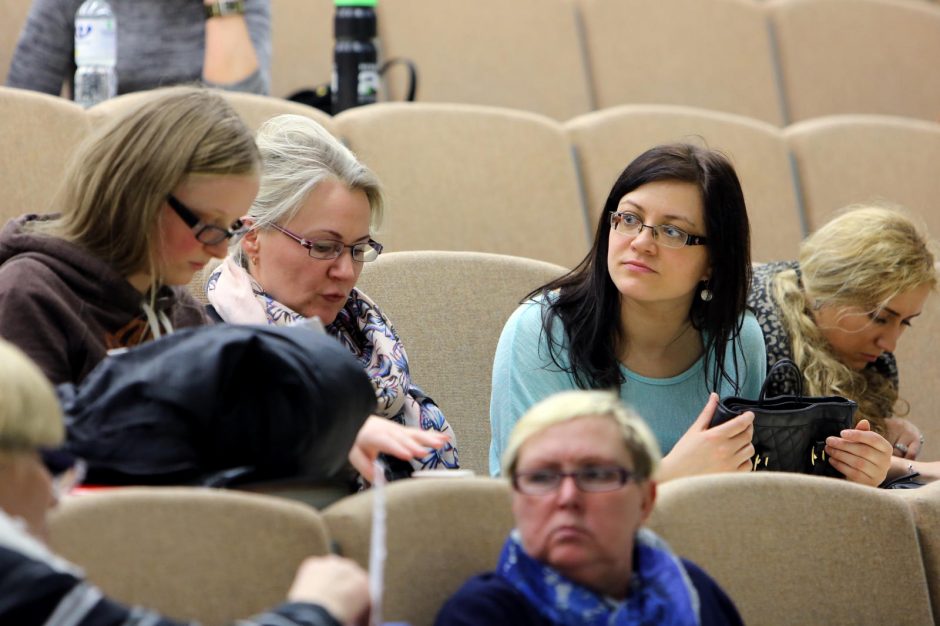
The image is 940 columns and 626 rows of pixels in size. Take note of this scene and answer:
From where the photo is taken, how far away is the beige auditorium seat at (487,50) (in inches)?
134

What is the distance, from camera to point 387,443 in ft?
5.33

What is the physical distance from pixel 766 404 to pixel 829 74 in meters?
2.11

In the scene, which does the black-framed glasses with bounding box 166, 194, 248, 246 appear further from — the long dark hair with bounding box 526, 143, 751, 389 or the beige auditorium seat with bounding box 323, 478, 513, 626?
the long dark hair with bounding box 526, 143, 751, 389

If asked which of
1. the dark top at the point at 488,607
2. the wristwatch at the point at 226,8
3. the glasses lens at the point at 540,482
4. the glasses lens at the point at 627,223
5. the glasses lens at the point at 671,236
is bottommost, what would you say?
the dark top at the point at 488,607

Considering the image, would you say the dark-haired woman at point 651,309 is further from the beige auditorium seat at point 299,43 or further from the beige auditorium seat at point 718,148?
the beige auditorium seat at point 299,43

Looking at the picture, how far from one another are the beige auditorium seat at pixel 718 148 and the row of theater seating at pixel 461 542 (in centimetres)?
128

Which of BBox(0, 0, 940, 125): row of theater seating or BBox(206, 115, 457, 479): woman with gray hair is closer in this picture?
BBox(206, 115, 457, 479): woman with gray hair

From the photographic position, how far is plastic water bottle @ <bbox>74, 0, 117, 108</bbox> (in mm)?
2824

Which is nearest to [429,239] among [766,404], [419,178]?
[419,178]

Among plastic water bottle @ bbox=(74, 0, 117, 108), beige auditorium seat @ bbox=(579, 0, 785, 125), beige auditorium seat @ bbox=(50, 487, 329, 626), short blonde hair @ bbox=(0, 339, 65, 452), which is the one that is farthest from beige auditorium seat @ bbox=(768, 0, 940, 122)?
short blonde hair @ bbox=(0, 339, 65, 452)

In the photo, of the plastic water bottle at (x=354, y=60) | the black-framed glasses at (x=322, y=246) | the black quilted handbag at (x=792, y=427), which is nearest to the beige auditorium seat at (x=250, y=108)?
the plastic water bottle at (x=354, y=60)

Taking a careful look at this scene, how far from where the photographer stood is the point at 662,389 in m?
2.15

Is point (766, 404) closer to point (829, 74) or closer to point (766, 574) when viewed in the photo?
point (766, 574)

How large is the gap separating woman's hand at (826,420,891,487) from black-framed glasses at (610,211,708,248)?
1.21 feet
